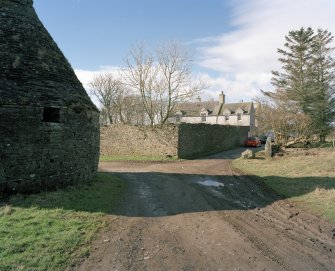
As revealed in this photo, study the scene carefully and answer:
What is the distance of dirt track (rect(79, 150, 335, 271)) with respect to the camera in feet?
20.4

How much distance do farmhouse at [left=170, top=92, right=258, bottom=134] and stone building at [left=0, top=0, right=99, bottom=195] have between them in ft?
136

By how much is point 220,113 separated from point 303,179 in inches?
1676

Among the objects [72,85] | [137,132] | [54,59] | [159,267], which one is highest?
[54,59]

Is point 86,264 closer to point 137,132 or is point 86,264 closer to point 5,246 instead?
point 5,246

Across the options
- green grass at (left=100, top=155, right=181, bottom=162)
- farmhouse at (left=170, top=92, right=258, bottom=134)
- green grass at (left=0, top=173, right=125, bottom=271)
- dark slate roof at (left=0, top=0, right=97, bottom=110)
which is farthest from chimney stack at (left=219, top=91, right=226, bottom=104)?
green grass at (left=0, top=173, right=125, bottom=271)

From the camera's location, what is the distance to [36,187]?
1048cm

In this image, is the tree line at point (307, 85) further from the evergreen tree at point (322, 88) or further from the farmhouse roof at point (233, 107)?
the farmhouse roof at point (233, 107)

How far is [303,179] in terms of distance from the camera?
14.9 meters

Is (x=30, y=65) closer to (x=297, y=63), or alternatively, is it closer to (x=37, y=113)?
(x=37, y=113)

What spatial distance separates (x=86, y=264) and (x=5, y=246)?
1.88 m

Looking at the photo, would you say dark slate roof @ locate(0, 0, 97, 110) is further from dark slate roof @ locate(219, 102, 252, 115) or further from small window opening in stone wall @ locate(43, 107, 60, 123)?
dark slate roof @ locate(219, 102, 252, 115)

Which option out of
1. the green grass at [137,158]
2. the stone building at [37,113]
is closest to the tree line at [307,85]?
the green grass at [137,158]

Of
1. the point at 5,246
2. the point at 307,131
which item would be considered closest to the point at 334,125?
the point at 307,131

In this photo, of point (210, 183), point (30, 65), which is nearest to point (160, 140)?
point (210, 183)
